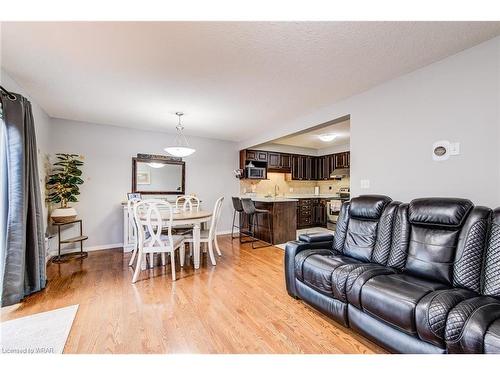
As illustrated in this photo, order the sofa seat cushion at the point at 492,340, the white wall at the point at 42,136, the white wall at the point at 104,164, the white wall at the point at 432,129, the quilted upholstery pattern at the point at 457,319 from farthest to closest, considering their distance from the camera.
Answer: the white wall at the point at 104,164 → the white wall at the point at 42,136 → the white wall at the point at 432,129 → the quilted upholstery pattern at the point at 457,319 → the sofa seat cushion at the point at 492,340

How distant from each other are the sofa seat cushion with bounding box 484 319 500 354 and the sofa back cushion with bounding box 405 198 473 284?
24.9 inches

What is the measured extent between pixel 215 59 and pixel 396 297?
2368 mm

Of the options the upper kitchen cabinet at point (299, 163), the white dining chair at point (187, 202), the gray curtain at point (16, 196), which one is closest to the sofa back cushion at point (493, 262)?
the white dining chair at point (187, 202)

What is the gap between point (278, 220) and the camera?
4789 millimetres

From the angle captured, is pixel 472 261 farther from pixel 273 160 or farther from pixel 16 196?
pixel 273 160

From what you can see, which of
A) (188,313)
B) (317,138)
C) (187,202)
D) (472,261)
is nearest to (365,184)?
(472,261)

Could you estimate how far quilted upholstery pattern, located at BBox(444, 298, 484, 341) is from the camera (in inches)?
48.5

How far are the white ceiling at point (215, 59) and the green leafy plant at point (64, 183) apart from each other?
88 cm

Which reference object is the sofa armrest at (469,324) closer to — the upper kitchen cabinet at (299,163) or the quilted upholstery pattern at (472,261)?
the quilted upholstery pattern at (472,261)

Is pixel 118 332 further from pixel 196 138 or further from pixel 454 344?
pixel 196 138

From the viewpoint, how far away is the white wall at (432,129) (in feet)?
6.41

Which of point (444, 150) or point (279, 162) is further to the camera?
point (279, 162)
